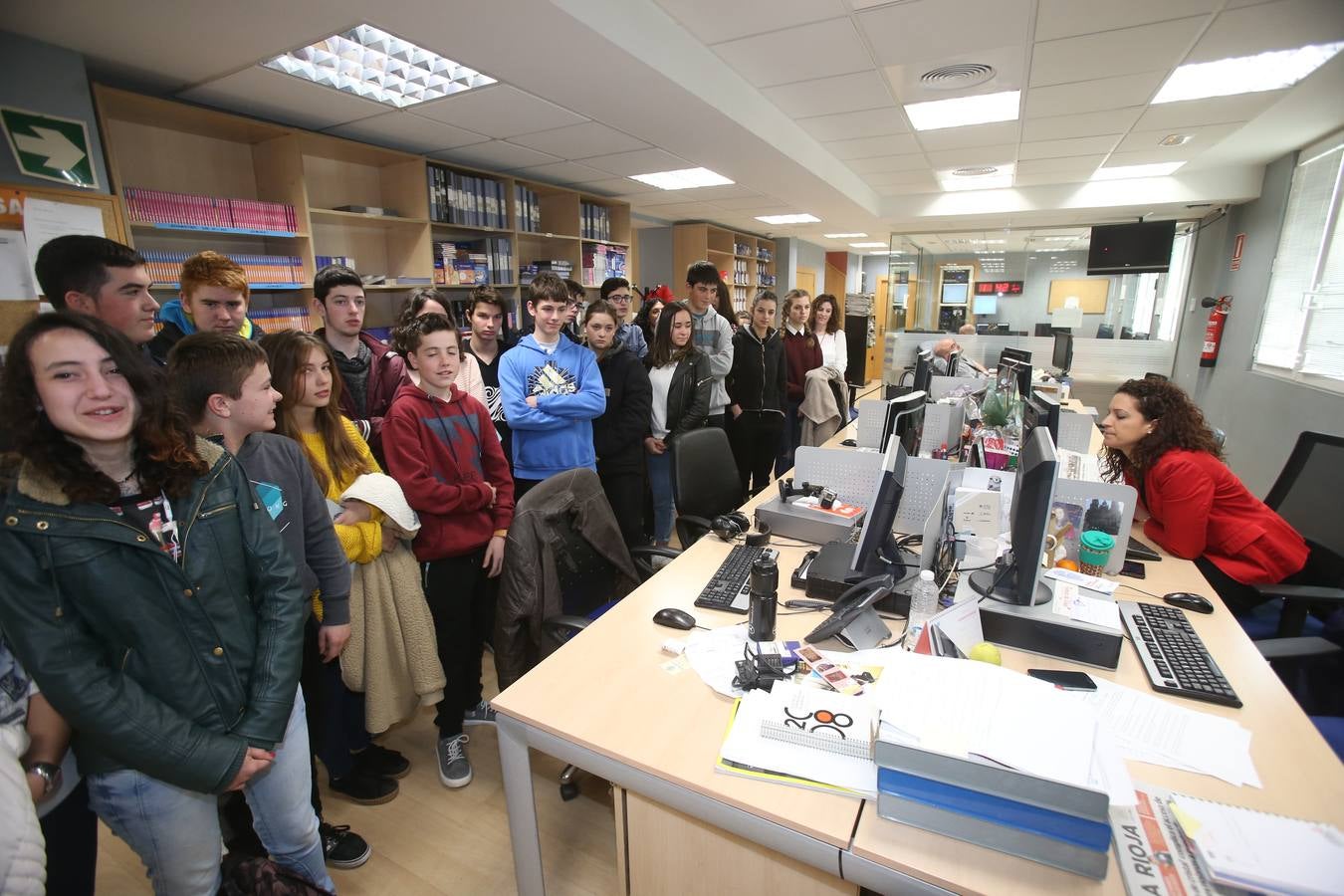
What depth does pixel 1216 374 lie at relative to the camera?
18.4ft

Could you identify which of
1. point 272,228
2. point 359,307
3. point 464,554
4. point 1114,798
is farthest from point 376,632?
point 272,228

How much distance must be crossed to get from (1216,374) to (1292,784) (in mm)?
6298

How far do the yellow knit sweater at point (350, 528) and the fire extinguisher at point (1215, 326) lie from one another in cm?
734

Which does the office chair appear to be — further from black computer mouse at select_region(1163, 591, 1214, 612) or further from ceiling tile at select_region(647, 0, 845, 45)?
ceiling tile at select_region(647, 0, 845, 45)

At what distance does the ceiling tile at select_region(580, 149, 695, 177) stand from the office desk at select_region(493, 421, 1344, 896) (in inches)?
153

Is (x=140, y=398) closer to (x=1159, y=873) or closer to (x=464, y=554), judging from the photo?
(x=464, y=554)

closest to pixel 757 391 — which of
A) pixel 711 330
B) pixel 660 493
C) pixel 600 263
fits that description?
pixel 711 330

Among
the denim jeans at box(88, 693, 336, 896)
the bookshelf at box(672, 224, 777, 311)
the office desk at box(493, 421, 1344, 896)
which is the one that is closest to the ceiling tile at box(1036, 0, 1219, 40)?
the office desk at box(493, 421, 1344, 896)

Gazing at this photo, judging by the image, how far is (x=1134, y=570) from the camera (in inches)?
75.1

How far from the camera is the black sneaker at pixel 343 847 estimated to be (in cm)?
172

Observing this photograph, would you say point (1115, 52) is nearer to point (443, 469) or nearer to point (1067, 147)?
point (1067, 147)

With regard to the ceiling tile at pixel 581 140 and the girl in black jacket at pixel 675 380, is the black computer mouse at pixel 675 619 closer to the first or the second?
the girl in black jacket at pixel 675 380

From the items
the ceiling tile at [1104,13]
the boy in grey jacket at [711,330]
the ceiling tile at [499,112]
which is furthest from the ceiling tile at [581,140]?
the ceiling tile at [1104,13]

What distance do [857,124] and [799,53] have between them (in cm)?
146
